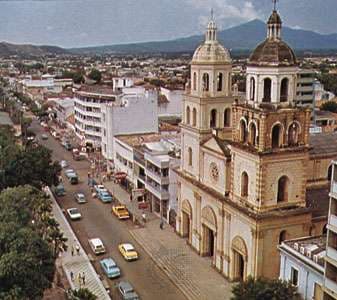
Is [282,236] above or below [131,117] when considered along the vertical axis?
below

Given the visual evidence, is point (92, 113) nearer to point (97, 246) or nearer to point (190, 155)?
point (190, 155)

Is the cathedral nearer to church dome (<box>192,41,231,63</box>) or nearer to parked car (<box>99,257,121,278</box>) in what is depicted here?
church dome (<box>192,41,231,63</box>)

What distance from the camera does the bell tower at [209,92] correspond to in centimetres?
4306

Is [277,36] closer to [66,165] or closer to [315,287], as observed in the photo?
[315,287]

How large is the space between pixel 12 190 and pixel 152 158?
16.4 m

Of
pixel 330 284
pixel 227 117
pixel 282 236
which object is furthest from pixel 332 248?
pixel 227 117

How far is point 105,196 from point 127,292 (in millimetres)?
23951

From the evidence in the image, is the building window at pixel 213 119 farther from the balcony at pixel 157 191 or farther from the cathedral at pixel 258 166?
the balcony at pixel 157 191

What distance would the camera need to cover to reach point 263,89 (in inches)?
1431

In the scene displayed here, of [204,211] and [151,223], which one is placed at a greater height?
[204,211]

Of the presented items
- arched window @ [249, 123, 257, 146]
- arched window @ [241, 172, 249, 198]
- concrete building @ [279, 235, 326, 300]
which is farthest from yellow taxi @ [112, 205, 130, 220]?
concrete building @ [279, 235, 326, 300]

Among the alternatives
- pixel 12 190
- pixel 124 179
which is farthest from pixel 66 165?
pixel 12 190

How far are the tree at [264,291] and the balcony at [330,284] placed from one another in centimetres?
249

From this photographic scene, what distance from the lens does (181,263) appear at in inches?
1690
